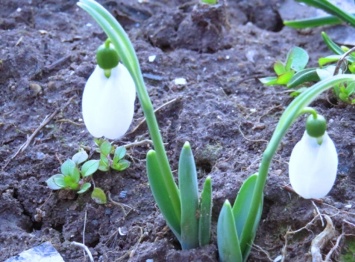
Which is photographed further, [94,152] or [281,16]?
[281,16]

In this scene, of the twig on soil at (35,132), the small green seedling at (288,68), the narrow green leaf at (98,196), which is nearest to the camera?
the narrow green leaf at (98,196)

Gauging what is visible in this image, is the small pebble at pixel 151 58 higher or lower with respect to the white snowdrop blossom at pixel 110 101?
lower

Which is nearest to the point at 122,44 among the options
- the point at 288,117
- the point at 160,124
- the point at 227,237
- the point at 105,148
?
the point at 288,117

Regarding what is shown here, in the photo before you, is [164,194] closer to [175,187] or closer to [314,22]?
[175,187]

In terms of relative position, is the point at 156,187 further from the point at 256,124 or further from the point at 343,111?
the point at 343,111

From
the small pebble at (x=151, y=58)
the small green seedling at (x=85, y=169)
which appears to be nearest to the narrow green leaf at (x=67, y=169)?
the small green seedling at (x=85, y=169)

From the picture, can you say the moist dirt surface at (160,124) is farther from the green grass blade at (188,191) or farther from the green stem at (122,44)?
the green stem at (122,44)

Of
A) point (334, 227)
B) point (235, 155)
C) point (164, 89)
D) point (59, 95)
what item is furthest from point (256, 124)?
point (59, 95)
